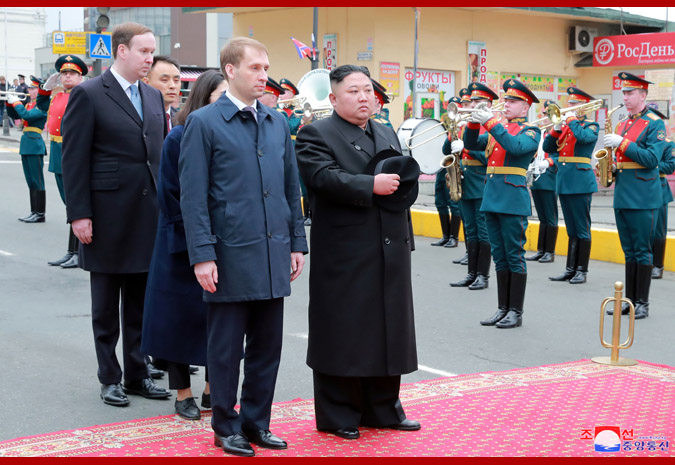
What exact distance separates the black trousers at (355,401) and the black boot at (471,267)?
5.32 m

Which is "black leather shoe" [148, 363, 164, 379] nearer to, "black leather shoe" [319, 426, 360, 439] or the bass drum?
"black leather shoe" [319, 426, 360, 439]

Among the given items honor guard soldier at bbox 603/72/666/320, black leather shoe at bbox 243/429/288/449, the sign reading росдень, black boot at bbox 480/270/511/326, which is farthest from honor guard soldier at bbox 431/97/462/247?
the sign reading росдень

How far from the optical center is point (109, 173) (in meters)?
5.84

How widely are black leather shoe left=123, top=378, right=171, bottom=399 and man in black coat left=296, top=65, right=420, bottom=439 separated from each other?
47.8 inches

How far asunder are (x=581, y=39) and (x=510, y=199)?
20308 mm

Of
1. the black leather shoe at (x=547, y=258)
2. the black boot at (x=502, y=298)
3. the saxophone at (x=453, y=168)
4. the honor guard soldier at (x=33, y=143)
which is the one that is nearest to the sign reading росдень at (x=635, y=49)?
the black leather shoe at (x=547, y=258)

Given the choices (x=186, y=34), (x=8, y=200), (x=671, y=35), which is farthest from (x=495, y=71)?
(x=186, y=34)

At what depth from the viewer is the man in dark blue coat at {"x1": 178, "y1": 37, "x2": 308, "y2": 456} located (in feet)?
15.7

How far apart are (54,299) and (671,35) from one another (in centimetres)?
1818

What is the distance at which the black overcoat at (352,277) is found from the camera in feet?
16.9

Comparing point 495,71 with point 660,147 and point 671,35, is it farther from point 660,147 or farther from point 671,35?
point 660,147

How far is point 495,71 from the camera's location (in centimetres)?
2603

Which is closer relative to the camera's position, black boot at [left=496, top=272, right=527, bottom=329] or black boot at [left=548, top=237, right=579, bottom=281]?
black boot at [left=496, top=272, right=527, bottom=329]

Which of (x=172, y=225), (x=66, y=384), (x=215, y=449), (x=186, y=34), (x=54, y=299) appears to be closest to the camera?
(x=215, y=449)
